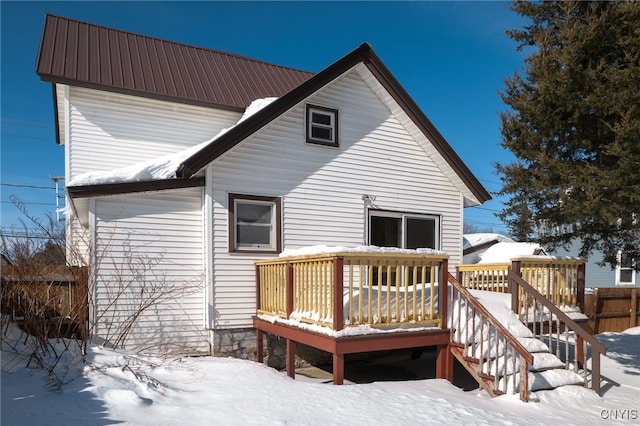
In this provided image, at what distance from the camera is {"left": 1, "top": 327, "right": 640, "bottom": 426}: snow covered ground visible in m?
4.07

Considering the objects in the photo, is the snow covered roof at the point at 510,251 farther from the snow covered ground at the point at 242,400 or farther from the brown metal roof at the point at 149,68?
the brown metal roof at the point at 149,68

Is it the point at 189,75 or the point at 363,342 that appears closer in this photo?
the point at 363,342

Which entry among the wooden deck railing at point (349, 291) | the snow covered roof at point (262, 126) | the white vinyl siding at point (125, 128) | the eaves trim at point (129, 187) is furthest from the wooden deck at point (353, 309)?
the white vinyl siding at point (125, 128)

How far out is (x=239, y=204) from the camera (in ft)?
25.6

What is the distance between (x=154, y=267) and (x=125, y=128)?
150 inches

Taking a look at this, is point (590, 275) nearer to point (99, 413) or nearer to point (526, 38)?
point (526, 38)

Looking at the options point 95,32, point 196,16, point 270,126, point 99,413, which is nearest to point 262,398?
point 99,413

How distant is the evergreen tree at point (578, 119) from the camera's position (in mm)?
5617

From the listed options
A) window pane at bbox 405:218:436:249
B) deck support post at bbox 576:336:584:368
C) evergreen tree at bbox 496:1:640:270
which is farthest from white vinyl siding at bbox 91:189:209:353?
deck support post at bbox 576:336:584:368

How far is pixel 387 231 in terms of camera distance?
31.2 feet

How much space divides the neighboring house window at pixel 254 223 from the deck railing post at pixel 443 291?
10.4 feet

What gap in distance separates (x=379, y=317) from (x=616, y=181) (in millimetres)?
3622

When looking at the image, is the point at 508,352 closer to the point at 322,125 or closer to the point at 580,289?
the point at 580,289

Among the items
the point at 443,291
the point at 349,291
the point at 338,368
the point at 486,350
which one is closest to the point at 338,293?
the point at 349,291
